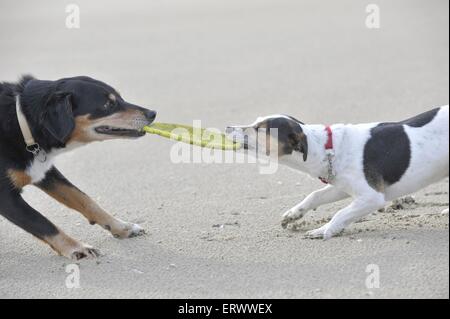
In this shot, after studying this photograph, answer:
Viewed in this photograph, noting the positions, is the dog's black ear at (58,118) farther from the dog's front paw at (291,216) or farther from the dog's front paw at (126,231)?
the dog's front paw at (291,216)

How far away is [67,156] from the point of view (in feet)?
28.6

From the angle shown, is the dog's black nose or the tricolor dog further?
the dog's black nose

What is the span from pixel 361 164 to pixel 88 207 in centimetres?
224

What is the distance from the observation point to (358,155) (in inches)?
235

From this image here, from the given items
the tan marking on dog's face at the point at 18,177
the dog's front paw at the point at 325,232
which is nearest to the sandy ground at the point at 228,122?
the dog's front paw at the point at 325,232

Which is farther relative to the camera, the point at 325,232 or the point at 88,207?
the point at 88,207

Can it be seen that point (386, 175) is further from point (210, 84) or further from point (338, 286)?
point (210, 84)

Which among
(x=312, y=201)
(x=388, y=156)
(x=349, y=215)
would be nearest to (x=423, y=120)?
(x=388, y=156)

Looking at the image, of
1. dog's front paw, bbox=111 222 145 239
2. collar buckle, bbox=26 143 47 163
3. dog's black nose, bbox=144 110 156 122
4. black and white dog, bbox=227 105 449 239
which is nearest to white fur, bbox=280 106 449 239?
black and white dog, bbox=227 105 449 239

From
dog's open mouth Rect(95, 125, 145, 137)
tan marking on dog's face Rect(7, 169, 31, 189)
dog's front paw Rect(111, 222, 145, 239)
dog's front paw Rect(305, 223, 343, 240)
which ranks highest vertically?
dog's open mouth Rect(95, 125, 145, 137)

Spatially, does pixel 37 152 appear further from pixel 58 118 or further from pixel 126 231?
pixel 126 231

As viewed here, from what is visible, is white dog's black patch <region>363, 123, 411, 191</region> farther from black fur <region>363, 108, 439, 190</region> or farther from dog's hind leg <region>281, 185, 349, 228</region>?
dog's hind leg <region>281, 185, 349, 228</region>

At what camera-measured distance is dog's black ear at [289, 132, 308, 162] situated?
19.8 ft

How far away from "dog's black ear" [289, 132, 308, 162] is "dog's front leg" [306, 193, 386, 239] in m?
0.58
